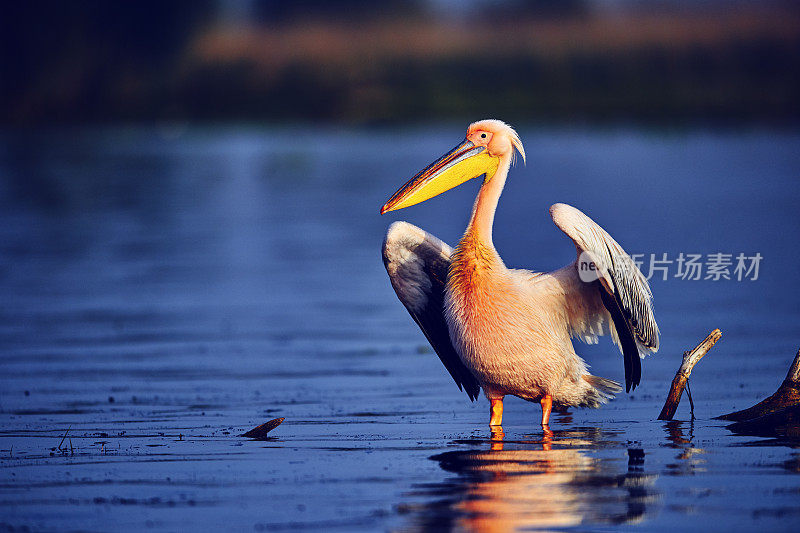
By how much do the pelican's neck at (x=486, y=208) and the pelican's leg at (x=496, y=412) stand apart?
90 cm

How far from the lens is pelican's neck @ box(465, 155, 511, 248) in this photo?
781 centimetres

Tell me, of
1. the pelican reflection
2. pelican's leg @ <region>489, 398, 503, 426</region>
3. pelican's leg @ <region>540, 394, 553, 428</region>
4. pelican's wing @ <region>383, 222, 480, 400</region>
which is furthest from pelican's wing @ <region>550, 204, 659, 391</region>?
pelican's wing @ <region>383, 222, 480, 400</region>

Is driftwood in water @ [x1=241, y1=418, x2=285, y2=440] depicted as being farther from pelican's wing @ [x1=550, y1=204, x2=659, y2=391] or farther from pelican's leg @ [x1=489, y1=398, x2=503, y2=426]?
pelican's wing @ [x1=550, y1=204, x2=659, y2=391]

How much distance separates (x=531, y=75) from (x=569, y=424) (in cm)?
3988

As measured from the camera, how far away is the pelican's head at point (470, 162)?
802 cm

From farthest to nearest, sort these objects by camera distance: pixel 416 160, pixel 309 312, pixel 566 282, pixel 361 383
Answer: pixel 416 160 → pixel 309 312 → pixel 361 383 → pixel 566 282

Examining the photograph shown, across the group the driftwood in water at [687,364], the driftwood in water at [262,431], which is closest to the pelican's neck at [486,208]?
the driftwood in water at [687,364]

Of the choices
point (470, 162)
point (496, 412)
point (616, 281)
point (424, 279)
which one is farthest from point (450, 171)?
point (496, 412)

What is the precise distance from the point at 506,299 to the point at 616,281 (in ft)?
2.04

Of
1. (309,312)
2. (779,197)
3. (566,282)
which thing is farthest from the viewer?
(779,197)

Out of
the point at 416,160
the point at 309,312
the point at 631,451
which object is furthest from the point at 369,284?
the point at 416,160

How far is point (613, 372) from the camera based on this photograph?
982cm

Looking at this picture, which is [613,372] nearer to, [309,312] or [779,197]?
[309,312]

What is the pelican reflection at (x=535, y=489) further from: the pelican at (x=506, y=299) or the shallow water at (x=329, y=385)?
the pelican at (x=506, y=299)
